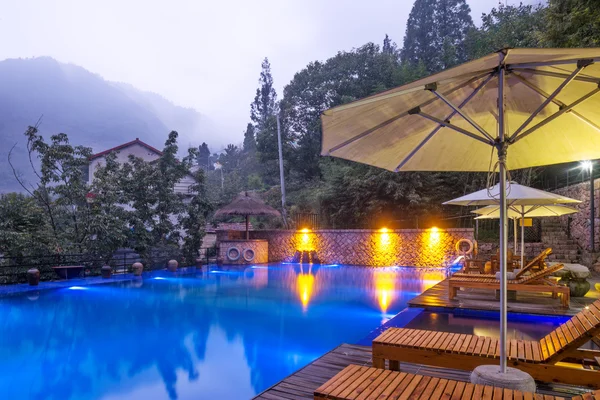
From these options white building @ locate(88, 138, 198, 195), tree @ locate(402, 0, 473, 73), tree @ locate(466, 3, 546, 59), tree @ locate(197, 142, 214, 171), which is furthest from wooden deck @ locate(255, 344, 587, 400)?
tree @ locate(197, 142, 214, 171)

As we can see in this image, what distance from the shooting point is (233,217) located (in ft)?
83.7

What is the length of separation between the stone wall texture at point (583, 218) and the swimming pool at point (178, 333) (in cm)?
467

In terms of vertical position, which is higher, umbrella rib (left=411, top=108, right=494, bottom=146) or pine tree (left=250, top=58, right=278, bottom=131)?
pine tree (left=250, top=58, right=278, bottom=131)

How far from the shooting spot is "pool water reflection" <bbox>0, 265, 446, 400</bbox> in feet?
15.9

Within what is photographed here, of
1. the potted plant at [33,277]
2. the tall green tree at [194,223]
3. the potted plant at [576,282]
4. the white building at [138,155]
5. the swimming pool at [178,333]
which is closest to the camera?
the swimming pool at [178,333]

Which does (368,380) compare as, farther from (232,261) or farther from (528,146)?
(232,261)

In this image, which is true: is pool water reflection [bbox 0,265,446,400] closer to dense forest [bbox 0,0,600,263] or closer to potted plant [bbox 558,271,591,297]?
potted plant [bbox 558,271,591,297]

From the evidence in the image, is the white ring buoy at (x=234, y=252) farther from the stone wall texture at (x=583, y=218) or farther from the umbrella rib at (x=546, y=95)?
the umbrella rib at (x=546, y=95)

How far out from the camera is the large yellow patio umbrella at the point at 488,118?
2.49m

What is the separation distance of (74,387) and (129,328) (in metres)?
2.59

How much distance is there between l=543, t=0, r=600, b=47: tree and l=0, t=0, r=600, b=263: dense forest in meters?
0.03

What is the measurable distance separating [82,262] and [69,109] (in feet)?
392

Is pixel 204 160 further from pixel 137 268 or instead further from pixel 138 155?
pixel 137 268

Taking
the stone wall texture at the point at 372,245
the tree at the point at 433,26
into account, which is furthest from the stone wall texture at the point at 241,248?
the tree at the point at 433,26
